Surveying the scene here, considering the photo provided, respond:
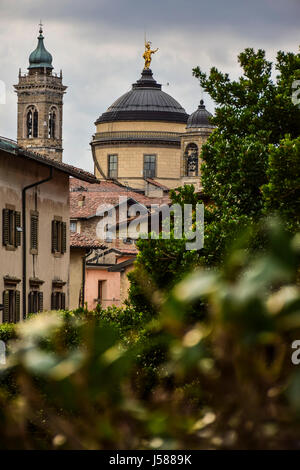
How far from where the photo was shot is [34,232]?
32.3 m

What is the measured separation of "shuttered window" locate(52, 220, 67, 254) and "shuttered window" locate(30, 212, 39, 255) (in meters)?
1.80

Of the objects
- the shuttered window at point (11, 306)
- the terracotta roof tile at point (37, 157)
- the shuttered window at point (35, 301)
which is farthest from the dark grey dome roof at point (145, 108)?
the shuttered window at point (11, 306)

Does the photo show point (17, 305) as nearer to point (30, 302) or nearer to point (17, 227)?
point (30, 302)

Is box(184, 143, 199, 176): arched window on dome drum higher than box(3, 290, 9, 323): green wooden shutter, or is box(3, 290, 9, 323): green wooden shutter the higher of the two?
box(184, 143, 199, 176): arched window on dome drum

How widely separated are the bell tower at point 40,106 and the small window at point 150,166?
36.4 meters

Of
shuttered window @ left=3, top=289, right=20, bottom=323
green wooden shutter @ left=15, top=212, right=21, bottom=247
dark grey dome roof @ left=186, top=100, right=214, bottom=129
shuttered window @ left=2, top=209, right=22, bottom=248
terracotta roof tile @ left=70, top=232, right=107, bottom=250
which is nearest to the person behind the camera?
shuttered window @ left=2, top=209, right=22, bottom=248

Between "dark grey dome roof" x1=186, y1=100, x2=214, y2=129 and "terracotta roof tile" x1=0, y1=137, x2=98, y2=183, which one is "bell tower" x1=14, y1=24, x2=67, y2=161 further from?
"terracotta roof tile" x1=0, y1=137, x2=98, y2=183

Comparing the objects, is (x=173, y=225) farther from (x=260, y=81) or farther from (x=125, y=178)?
(x=125, y=178)

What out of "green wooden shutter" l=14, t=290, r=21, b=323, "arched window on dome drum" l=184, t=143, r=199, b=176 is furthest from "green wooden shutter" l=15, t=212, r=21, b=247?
"arched window on dome drum" l=184, t=143, r=199, b=176

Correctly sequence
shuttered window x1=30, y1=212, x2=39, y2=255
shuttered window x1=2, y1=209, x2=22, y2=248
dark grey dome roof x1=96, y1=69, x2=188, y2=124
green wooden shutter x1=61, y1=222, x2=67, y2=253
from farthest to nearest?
dark grey dome roof x1=96, y1=69, x2=188, y2=124
green wooden shutter x1=61, y1=222, x2=67, y2=253
shuttered window x1=30, y1=212, x2=39, y2=255
shuttered window x1=2, y1=209, x2=22, y2=248

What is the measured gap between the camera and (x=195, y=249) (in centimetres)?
1992

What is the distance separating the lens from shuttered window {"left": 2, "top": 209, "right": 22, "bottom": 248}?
2980cm

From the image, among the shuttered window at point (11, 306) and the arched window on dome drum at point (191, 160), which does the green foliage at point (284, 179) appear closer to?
the shuttered window at point (11, 306)
